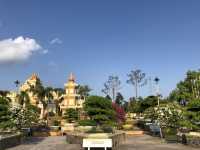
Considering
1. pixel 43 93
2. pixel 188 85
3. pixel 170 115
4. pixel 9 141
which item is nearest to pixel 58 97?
pixel 43 93

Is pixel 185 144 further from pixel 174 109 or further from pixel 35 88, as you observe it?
pixel 35 88

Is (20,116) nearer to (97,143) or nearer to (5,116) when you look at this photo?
(5,116)

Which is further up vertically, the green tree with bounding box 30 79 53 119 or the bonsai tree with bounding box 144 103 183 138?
the green tree with bounding box 30 79 53 119

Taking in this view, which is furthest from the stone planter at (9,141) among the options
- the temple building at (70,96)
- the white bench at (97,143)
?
the temple building at (70,96)

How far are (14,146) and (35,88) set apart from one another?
4675cm

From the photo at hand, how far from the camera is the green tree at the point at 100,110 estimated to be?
1126 inches

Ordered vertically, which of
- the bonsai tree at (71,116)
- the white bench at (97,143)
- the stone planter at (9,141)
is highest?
the bonsai tree at (71,116)

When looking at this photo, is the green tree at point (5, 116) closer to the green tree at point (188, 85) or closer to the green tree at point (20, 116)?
the green tree at point (20, 116)

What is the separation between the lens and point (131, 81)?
256 feet

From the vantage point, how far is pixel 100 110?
94.3 ft

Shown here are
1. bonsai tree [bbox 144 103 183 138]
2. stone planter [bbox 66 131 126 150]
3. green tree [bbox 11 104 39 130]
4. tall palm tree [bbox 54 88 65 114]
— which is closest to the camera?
stone planter [bbox 66 131 126 150]

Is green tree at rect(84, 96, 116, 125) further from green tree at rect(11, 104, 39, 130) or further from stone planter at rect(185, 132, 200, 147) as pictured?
stone planter at rect(185, 132, 200, 147)

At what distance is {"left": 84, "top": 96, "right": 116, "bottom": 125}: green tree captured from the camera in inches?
1126

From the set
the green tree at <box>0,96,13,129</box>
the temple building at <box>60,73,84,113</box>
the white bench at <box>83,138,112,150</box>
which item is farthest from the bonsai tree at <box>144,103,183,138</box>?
the temple building at <box>60,73,84,113</box>
